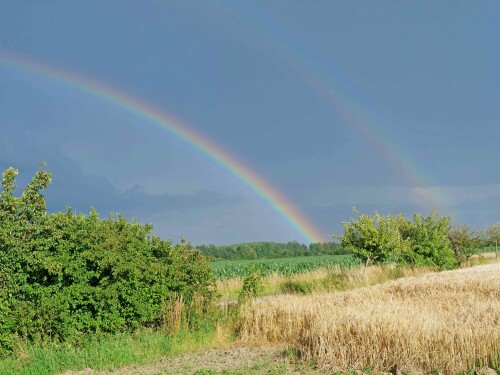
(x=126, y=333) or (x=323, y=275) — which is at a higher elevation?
(x=323, y=275)

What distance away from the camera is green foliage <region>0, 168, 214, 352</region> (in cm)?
1224

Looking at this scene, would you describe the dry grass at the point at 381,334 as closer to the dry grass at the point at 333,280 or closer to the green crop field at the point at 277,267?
the dry grass at the point at 333,280

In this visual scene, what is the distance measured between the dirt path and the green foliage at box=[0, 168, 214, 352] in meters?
2.09

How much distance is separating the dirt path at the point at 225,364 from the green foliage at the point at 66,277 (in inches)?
82.3

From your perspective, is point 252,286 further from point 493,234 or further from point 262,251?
point 262,251

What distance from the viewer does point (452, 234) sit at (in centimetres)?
4634

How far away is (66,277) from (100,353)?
2206mm

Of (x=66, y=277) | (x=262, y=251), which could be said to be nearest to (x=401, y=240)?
(x=66, y=277)

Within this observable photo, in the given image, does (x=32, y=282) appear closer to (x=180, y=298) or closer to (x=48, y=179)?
(x=48, y=179)

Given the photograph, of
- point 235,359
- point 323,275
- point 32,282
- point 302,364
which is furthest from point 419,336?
point 323,275

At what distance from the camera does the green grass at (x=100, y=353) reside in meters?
11.0

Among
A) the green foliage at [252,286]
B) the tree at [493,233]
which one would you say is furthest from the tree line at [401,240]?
the tree at [493,233]

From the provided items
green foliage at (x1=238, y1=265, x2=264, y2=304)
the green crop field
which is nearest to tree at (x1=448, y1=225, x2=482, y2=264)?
the green crop field

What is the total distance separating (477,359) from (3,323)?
31.2 feet
